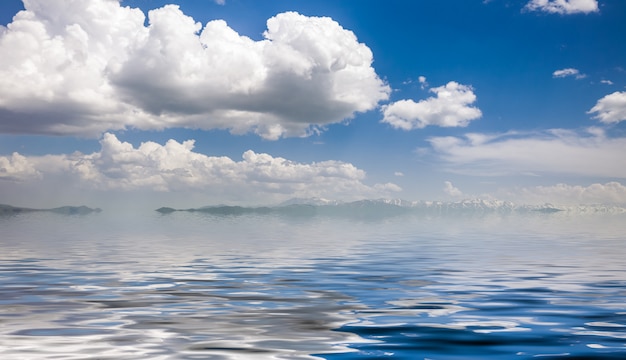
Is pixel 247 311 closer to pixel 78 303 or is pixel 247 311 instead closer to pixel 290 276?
pixel 78 303

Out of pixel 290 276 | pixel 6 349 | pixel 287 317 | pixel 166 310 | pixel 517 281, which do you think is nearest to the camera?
pixel 6 349

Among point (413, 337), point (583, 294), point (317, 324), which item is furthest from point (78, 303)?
point (583, 294)

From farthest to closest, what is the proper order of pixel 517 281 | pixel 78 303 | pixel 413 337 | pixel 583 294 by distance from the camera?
pixel 517 281 < pixel 583 294 < pixel 78 303 < pixel 413 337

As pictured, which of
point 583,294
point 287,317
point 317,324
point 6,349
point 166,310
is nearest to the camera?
point 6,349

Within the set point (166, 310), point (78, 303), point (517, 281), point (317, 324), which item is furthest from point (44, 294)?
point (517, 281)

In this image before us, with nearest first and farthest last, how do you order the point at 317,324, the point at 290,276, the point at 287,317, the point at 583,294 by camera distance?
the point at 317,324 < the point at 287,317 < the point at 583,294 < the point at 290,276

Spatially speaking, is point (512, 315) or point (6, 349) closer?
point (6, 349)

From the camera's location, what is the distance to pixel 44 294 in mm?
25891

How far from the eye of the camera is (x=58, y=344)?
15.3m

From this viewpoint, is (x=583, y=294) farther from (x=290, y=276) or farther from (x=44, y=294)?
(x=44, y=294)

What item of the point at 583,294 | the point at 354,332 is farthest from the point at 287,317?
the point at 583,294

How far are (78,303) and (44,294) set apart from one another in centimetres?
411

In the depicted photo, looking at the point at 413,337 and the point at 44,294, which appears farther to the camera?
the point at 44,294

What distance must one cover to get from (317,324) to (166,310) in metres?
6.58
